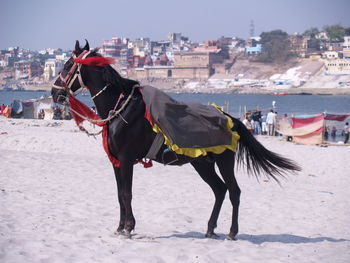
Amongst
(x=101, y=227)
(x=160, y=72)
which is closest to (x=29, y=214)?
(x=101, y=227)

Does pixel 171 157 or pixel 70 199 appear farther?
pixel 70 199

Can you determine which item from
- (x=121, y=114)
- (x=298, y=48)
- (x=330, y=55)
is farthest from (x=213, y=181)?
(x=298, y=48)

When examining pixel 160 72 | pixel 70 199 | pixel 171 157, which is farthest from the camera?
pixel 160 72

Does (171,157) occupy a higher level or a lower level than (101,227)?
higher

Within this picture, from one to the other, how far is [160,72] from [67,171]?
17651 centimetres

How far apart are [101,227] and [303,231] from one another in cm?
269

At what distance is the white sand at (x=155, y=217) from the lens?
612cm

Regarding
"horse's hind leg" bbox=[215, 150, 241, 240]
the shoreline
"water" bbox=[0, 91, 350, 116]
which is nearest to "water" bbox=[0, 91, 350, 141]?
"water" bbox=[0, 91, 350, 116]

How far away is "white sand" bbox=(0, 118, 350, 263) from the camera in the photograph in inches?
241

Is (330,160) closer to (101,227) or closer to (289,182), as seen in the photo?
(289,182)

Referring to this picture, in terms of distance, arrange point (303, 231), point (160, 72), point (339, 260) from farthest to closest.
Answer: point (160, 72)
point (303, 231)
point (339, 260)

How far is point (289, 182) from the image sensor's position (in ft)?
41.6

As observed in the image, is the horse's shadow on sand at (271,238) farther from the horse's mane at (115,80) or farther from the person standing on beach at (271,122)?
the person standing on beach at (271,122)

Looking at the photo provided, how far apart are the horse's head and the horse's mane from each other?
15 centimetres
